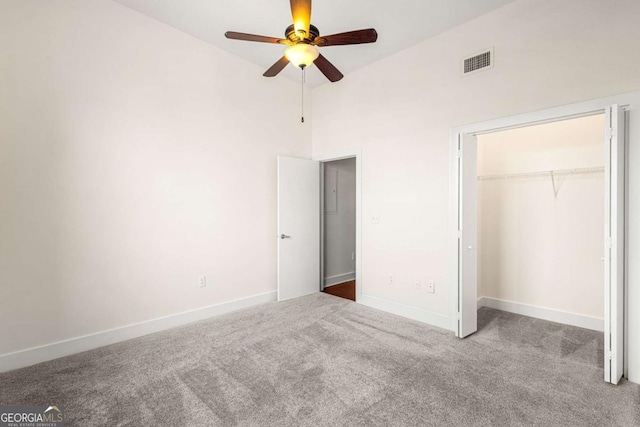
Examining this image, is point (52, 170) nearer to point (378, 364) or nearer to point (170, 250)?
point (170, 250)

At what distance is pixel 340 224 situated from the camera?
214 inches

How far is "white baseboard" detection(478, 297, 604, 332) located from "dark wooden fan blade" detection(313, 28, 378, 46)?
141 inches

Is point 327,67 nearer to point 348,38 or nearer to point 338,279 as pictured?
point 348,38

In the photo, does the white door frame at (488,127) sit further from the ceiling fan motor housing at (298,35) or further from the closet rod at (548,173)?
the ceiling fan motor housing at (298,35)

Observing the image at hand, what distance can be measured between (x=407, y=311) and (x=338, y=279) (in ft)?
6.33

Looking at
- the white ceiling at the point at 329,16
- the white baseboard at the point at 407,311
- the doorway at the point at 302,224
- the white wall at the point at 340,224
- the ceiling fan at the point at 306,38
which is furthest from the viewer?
the white wall at the point at 340,224

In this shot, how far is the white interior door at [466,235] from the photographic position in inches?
119

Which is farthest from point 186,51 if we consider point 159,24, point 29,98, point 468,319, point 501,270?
point 501,270

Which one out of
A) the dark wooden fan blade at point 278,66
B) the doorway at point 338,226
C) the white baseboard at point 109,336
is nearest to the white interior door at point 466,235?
the dark wooden fan blade at point 278,66

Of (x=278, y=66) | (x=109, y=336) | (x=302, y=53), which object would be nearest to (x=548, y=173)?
(x=302, y=53)

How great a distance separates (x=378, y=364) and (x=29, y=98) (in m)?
3.74

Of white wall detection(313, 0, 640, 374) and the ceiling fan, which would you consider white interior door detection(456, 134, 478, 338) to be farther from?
the ceiling fan

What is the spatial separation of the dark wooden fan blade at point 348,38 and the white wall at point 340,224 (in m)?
2.89

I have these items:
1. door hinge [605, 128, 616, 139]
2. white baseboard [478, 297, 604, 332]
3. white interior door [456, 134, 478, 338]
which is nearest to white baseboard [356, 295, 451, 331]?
white interior door [456, 134, 478, 338]
